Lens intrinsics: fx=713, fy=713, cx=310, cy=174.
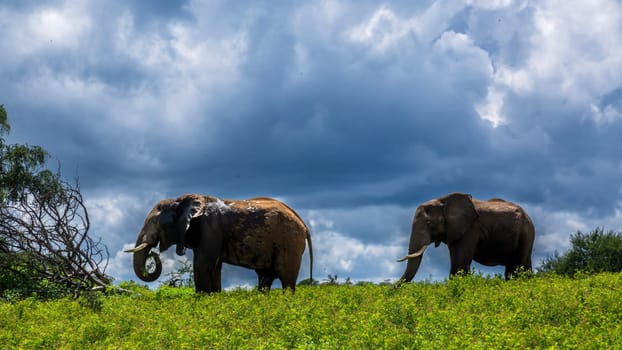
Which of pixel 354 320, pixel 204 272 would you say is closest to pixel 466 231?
pixel 204 272

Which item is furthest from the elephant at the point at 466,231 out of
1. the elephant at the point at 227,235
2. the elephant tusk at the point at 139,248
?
the elephant tusk at the point at 139,248

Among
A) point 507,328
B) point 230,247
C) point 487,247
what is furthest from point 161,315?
point 487,247

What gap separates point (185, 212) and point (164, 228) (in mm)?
816

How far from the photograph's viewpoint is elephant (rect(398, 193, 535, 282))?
71.4 feet

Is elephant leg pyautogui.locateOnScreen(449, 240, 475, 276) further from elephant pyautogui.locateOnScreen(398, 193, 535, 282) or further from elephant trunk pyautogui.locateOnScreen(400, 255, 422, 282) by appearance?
elephant trunk pyautogui.locateOnScreen(400, 255, 422, 282)

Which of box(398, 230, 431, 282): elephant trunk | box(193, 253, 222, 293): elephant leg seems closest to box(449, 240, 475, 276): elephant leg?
box(398, 230, 431, 282): elephant trunk

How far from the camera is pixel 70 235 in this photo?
2223 centimetres

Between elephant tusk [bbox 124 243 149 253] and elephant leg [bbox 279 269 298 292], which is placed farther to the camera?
elephant tusk [bbox 124 243 149 253]

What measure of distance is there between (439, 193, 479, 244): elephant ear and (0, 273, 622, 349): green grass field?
13.1ft

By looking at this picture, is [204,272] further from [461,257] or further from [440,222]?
[461,257]

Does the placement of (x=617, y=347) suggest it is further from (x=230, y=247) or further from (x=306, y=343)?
(x=230, y=247)

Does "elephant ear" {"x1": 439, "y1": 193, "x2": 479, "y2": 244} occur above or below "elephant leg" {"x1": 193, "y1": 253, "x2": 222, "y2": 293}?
above

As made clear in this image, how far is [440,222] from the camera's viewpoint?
71.8 ft

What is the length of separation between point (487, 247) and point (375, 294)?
6622mm
